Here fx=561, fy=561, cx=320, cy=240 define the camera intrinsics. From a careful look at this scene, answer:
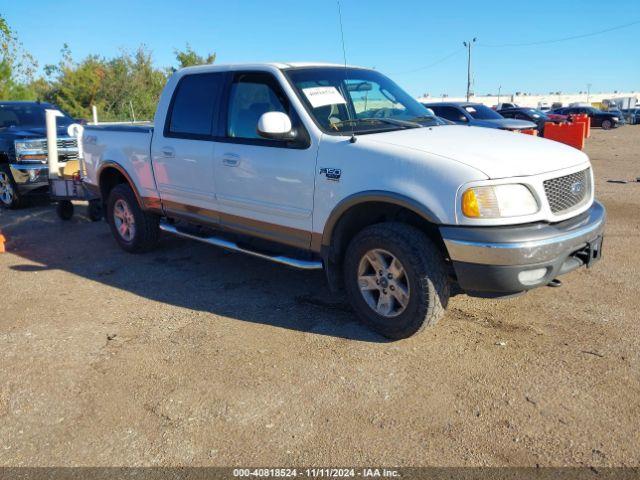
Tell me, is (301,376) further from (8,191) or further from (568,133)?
(568,133)

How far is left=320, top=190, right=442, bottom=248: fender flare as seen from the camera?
3.68 meters

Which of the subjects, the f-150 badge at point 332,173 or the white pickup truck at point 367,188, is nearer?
the white pickup truck at point 367,188

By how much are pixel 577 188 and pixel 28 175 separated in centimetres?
832

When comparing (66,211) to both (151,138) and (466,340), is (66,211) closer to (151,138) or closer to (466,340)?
(151,138)

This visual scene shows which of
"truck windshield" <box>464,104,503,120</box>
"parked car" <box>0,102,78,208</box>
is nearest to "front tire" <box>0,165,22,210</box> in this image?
"parked car" <box>0,102,78,208</box>

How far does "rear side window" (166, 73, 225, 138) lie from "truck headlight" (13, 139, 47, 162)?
4.54 metres

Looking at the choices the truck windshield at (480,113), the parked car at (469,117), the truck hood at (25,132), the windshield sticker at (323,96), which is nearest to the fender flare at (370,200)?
the windshield sticker at (323,96)

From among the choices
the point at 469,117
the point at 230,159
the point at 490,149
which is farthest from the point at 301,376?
the point at 469,117

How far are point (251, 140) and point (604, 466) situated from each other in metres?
3.44

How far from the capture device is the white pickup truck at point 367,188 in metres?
3.57

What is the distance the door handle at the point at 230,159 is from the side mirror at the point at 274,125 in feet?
1.96

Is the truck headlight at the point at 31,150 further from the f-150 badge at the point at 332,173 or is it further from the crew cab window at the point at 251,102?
the f-150 badge at the point at 332,173

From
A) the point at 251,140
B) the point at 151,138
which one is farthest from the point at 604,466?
the point at 151,138

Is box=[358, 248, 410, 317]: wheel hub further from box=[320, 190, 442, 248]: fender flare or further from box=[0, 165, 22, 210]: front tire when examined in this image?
box=[0, 165, 22, 210]: front tire
